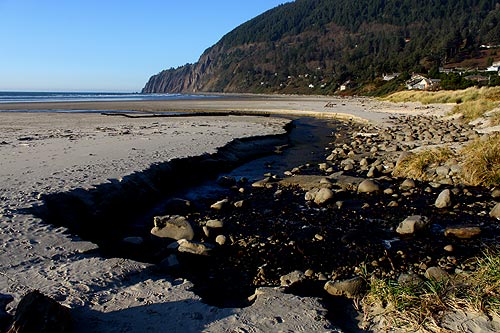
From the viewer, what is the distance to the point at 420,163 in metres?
11.1

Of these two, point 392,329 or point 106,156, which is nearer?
point 392,329

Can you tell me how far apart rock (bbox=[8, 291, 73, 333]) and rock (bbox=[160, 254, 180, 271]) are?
2176mm

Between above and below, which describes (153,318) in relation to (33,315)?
below

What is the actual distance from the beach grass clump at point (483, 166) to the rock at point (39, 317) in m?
9.85

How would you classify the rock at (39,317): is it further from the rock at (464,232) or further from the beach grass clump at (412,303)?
the rock at (464,232)

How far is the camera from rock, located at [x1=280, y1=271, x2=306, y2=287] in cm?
515

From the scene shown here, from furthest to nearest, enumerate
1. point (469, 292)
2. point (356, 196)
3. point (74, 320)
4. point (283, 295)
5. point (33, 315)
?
point (356, 196) → point (283, 295) → point (469, 292) → point (74, 320) → point (33, 315)

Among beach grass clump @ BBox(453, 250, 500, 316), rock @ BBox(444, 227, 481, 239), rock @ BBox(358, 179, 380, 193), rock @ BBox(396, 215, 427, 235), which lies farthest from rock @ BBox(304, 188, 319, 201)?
beach grass clump @ BBox(453, 250, 500, 316)

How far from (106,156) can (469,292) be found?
33.9ft

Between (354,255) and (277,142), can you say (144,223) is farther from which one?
(277,142)

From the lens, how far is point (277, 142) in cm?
1873

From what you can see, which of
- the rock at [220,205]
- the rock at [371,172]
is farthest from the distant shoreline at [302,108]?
the rock at [220,205]

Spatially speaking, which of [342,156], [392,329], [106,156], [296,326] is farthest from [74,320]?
[342,156]

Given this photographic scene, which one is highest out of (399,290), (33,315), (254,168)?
(33,315)
